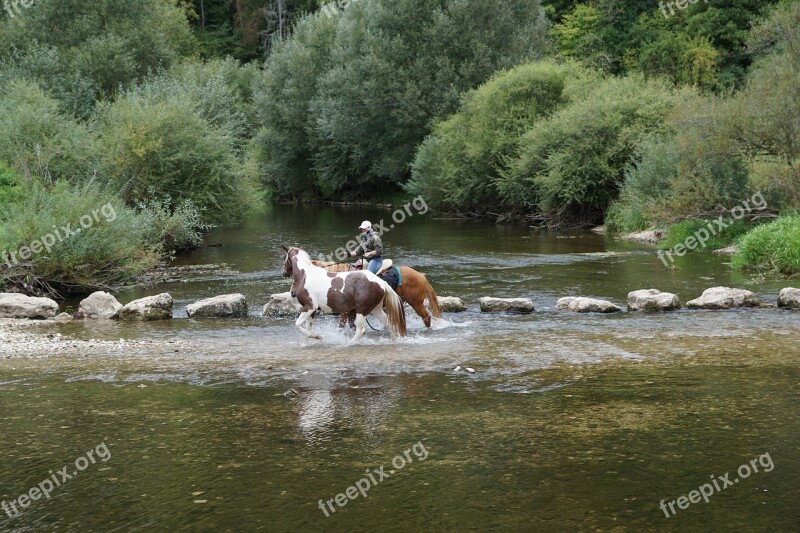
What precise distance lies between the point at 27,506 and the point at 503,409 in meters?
5.88

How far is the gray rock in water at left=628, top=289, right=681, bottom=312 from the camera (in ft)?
64.9

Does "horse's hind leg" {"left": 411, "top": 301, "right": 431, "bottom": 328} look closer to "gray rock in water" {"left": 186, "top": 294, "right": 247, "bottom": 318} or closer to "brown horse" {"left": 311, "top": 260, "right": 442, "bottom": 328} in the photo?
"brown horse" {"left": 311, "top": 260, "right": 442, "bottom": 328}

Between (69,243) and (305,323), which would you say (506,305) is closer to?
(305,323)

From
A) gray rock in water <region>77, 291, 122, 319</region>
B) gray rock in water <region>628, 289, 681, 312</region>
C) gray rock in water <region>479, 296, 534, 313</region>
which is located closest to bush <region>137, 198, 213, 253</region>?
gray rock in water <region>77, 291, 122, 319</region>

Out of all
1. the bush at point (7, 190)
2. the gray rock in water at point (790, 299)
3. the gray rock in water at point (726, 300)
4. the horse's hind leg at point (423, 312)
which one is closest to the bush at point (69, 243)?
the bush at point (7, 190)

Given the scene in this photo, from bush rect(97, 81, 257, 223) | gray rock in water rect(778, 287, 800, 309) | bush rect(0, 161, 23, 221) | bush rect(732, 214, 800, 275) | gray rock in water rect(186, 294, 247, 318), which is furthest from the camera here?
bush rect(97, 81, 257, 223)

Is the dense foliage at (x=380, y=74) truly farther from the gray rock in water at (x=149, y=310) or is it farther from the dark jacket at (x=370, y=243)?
the dark jacket at (x=370, y=243)

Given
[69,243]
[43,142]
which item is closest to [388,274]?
[69,243]

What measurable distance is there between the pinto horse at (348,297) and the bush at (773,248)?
43.5ft

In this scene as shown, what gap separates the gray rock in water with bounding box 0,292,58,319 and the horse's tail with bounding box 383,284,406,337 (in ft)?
28.9

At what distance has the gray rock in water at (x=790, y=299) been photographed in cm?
1933

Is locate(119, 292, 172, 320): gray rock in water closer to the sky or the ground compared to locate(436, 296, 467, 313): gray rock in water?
closer to the sky

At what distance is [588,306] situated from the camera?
19.9 metres

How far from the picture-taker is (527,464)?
957 centimetres
